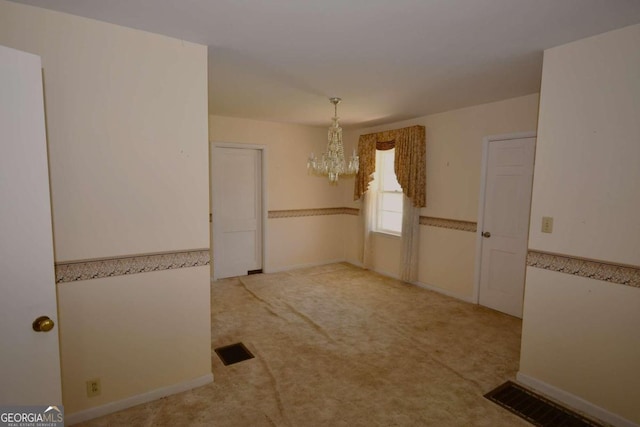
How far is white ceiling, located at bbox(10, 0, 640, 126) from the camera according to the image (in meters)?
1.76

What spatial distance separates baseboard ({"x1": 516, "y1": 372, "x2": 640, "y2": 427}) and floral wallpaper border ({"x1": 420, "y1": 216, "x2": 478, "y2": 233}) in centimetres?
198

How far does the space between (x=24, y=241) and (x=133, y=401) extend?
1.44 metres

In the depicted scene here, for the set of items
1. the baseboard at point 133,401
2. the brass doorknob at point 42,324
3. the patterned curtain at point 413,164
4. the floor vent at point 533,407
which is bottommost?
the floor vent at point 533,407

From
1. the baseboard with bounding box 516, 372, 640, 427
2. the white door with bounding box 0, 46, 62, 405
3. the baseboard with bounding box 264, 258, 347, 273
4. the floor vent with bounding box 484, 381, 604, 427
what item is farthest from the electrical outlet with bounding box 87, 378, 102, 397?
the baseboard with bounding box 264, 258, 347, 273

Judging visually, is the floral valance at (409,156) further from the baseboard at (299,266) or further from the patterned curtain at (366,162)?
the baseboard at (299,266)

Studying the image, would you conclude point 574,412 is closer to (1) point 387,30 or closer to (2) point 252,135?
(1) point 387,30

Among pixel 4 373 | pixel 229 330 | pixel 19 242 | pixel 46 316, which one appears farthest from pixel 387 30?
pixel 229 330

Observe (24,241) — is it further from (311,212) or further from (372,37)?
(311,212)

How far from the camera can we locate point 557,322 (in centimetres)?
233

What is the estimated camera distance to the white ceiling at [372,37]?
176 centimetres

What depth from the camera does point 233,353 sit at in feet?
9.66

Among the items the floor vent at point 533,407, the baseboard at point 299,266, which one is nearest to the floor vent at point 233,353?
the floor vent at point 533,407

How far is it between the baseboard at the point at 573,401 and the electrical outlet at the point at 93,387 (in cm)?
298

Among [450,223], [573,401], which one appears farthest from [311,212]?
[573,401]
